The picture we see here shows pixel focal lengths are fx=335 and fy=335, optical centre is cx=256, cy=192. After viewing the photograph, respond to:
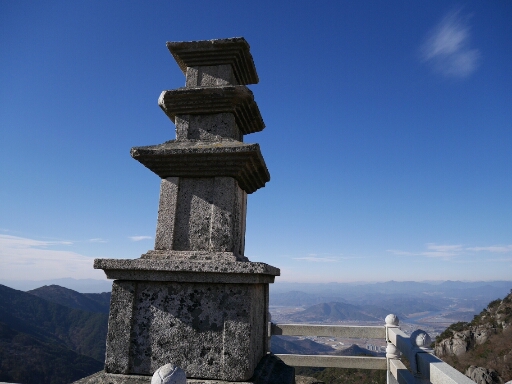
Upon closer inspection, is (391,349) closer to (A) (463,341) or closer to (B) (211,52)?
(B) (211,52)

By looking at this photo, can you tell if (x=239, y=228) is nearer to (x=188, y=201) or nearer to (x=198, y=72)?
(x=188, y=201)

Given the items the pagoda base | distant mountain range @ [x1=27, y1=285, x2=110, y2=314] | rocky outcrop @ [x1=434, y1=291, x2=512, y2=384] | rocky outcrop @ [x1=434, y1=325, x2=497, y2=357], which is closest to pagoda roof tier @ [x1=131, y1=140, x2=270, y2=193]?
the pagoda base

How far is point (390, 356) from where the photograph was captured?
265 inches

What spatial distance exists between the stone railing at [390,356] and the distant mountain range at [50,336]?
2282 centimetres

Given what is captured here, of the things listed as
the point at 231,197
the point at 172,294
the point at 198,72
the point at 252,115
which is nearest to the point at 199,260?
the point at 172,294

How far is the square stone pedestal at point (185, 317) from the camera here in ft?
12.4

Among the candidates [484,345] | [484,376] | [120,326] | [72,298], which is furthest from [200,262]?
[72,298]

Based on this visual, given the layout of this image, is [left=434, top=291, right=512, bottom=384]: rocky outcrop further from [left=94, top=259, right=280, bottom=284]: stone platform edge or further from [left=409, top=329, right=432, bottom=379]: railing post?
[left=94, top=259, right=280, bottom=284]: stone platform edge

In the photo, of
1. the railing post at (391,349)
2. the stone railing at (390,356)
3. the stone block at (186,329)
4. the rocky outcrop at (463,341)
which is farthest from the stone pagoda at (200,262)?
the rocky outcrop at (463,341)

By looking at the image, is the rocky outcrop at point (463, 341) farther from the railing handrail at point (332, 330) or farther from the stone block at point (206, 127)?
the stone block at point (206, 127)

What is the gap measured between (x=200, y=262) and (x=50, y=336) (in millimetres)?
88294

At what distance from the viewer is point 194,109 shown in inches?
201

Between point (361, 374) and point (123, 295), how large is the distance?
37.5 feet

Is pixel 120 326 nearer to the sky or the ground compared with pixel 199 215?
nearer to the ground
